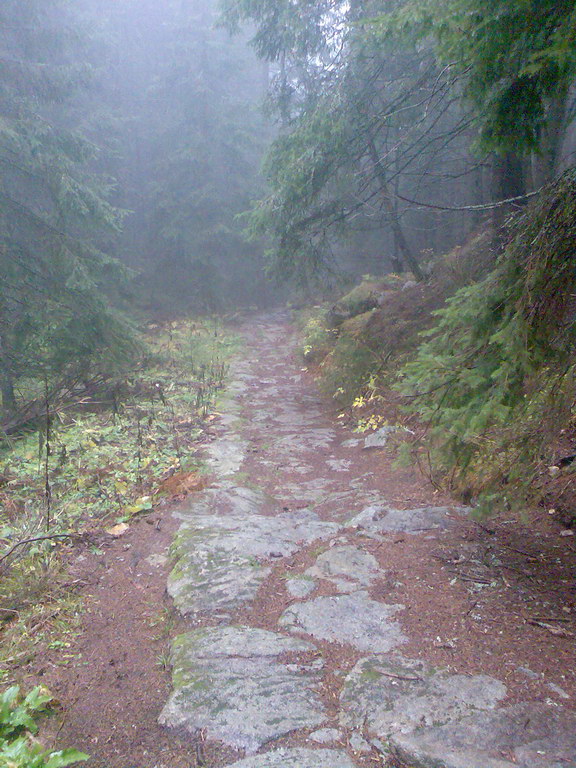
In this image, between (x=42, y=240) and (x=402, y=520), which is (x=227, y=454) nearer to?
(x=402, y=520)

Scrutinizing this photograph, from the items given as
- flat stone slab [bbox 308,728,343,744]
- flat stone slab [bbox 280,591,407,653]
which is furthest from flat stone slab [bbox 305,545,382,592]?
flat stone slab [bbox 308,728,343,744]

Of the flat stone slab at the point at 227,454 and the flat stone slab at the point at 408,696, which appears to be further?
the flat stone slab at the point at 227,454

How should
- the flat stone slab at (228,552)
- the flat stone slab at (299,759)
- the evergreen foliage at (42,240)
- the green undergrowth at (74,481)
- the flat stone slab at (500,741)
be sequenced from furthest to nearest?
the evergreen foliage at (42,240) < the flat stone slab at (228,552) < the green undergrowth at (74,481) < the flat stone slab at (299,759) < the flat stone slab at (500,741)

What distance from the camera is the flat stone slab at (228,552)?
3.84m

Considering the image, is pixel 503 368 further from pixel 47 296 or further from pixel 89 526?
pixel 47 296

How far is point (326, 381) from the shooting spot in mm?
10766

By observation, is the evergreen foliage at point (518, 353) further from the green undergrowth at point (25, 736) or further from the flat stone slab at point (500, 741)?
the green undergrowth at point (25, 736)

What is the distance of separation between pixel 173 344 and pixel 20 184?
5.76 m

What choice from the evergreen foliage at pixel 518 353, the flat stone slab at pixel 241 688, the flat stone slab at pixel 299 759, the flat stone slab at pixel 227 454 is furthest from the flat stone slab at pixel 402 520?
the flat stone slab at pixel 299 759

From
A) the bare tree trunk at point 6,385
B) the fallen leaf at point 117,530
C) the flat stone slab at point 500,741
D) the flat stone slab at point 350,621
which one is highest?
the bare tree trunk at point 6,385

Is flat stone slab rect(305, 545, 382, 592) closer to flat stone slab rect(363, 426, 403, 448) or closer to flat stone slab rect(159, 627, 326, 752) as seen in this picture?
flat stone slab rect(159, 627, 326, 752)

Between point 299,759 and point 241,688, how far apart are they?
0.57m

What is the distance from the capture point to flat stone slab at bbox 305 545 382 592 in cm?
395

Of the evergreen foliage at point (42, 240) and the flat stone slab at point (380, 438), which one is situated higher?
the evergreen foliage at point (42, 240)
